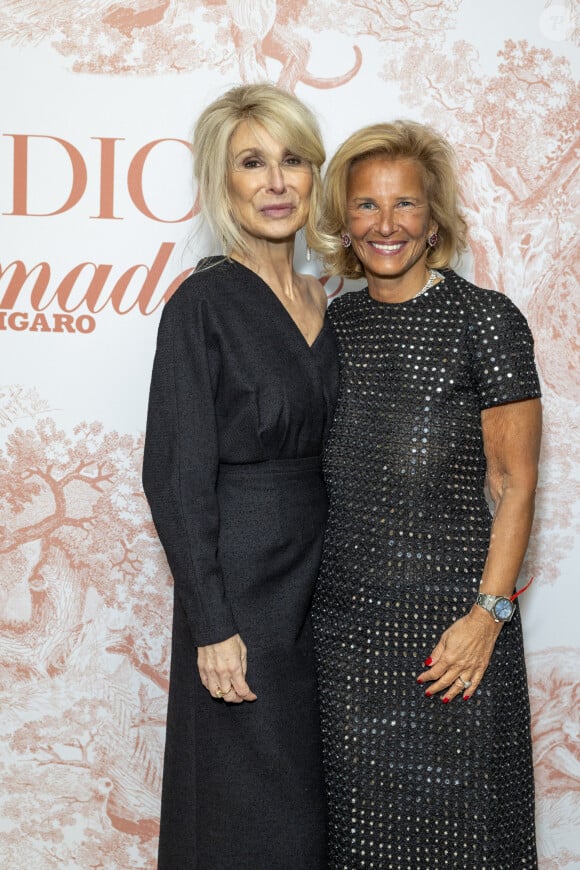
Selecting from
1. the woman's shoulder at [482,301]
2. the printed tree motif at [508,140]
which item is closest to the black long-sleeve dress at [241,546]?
the woman's shoulder at [482,301]

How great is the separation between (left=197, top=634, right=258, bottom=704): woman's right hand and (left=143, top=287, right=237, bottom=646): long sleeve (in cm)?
2

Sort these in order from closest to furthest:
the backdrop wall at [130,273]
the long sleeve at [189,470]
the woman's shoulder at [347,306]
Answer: the long sleeve at [189,470] → the woman's shoulder at [347,306] → the backdrop wall at [130,273]

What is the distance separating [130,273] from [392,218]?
0.76m

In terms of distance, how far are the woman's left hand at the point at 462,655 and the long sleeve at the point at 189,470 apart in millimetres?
356

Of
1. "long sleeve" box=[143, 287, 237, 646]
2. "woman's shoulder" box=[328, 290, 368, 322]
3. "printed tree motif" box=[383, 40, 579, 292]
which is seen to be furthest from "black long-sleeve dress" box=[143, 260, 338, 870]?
"printed tree motif" box=[383, 40, 579, 292]

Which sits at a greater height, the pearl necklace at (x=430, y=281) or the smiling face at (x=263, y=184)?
the smiling face at (x=263, y=184)

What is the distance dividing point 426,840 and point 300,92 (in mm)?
1578

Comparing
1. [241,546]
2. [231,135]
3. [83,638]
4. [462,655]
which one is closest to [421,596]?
[462,655]

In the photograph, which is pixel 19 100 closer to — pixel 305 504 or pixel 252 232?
pixel 252 232

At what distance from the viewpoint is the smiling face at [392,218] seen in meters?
1.81

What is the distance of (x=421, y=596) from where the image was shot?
176 cm

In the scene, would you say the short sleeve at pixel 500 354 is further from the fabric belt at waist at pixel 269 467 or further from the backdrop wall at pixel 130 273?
the backdrop wall at pixel 130 273

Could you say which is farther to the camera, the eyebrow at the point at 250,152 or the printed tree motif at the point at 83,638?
the printed tree motif at the point at 83,638

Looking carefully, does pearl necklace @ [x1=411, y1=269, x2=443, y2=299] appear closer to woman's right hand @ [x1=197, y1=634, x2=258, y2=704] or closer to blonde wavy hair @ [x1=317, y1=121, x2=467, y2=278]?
blonde wavy hair @ [x1=317, y1=121, x2=467, y2=278]
